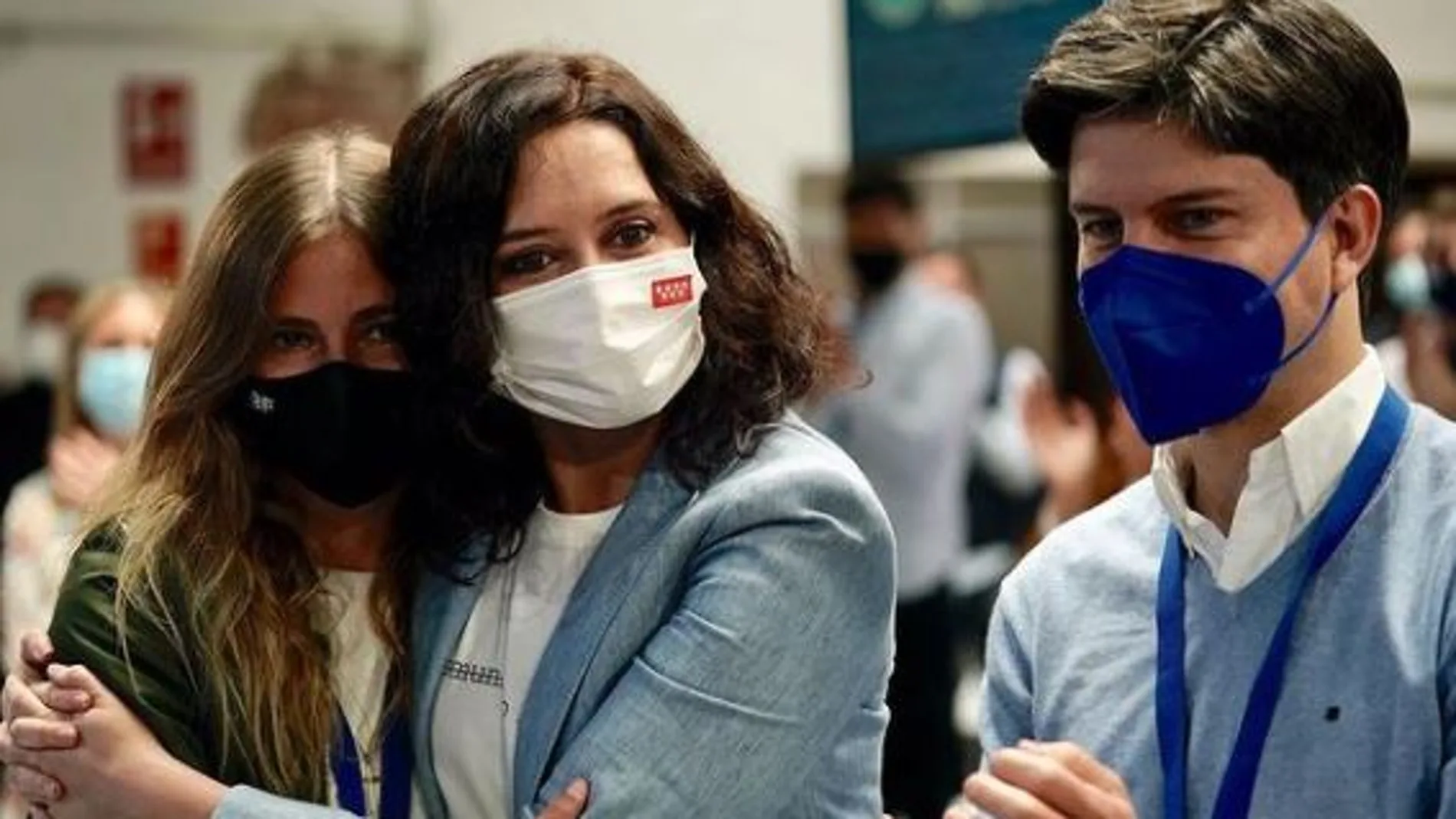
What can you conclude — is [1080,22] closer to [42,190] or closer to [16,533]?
[16,533]

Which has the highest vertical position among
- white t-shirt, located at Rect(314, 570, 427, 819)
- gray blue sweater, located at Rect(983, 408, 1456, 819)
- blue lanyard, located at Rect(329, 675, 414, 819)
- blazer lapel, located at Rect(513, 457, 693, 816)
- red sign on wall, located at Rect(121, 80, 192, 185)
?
gray blue sweater, located at Rect(983, 408, 1456, 819)

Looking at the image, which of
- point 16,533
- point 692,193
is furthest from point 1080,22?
point 16,533

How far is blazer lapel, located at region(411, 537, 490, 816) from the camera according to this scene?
2.33 m

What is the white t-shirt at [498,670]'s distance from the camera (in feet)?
7.54

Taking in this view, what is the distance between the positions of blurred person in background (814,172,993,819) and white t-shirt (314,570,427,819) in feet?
13.0

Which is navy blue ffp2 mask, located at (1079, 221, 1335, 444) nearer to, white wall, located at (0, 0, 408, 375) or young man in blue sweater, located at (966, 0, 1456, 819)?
young man in blue sweater, located at (966, 0, 1456, 819)

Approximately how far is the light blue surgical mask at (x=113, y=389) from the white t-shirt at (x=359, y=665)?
2.46 meters

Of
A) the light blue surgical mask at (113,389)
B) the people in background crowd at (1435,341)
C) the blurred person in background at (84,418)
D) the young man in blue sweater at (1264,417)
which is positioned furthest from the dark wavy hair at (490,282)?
the people in background crowd at (1435,341)

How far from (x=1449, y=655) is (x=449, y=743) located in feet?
3.21

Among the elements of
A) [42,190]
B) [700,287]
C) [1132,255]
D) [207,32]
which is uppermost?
[1132,255]

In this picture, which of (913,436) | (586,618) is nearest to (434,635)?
(586,618)

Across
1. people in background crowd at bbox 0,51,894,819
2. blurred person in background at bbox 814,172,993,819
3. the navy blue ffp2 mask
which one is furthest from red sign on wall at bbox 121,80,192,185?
the navy blue ffp2 mask

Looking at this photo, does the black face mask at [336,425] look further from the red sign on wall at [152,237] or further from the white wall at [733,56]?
the red sign on wall at [152,237]

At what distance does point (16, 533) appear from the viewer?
5.07 meters
